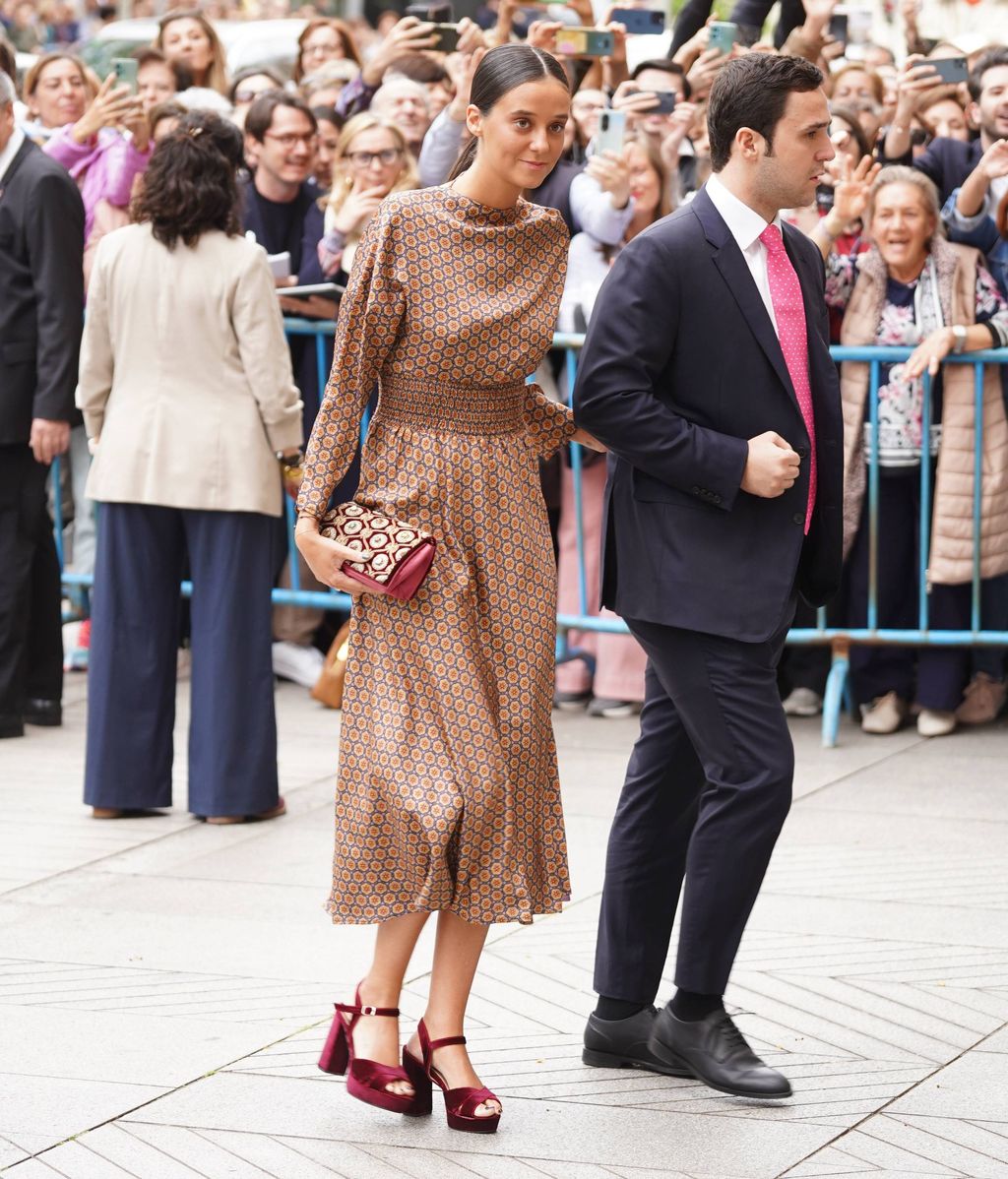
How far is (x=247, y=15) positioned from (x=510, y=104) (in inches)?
794

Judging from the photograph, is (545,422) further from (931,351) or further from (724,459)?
(931,351)

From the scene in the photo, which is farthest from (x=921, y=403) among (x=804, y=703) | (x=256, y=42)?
(x=256, y=42)

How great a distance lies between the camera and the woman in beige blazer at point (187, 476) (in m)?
6.32

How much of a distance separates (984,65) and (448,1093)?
18.7 ft

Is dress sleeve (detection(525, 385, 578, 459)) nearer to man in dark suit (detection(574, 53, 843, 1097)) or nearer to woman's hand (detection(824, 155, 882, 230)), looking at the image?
man in dark suit (detection(574, 53, 843, 1097))

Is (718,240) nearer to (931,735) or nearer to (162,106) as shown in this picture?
(931,735)

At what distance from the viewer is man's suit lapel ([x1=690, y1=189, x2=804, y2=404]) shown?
402cm

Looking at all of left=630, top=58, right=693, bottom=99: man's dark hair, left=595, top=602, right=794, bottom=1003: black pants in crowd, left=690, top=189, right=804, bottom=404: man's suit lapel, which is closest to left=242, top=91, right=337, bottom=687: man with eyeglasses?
left=630, top=58, right=693, bottom=99: man's dark hair

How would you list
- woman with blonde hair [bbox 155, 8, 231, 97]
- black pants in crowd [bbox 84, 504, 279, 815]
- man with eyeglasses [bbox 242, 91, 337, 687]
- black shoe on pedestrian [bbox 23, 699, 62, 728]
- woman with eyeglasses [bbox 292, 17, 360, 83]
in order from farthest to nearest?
1. woman with eyeglasses [bbox 292, 17, 360, 83]
2. woman with blonde hair [bbox 155, 8, 231, 97]
3. man with eyeglasses [bbox 242, 91, 337, 687]
4. black shoe on pedestrian [bbox 23, 699, 62, 728]
5. black pants in crowd [bbox 84, 504, 279, 815]

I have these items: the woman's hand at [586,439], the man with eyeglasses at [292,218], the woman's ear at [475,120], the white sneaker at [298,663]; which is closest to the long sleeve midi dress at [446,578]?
the woman's ear at [475,120]

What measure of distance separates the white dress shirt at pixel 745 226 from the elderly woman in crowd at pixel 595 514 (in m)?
3.80

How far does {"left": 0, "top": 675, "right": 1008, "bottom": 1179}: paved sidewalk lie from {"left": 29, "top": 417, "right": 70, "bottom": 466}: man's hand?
1.20 metres

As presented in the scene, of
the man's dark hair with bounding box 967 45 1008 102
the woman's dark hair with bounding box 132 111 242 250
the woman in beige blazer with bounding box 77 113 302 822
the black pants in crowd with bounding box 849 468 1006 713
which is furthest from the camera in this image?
the man's dark hair with bounding box 967 45 1008 102

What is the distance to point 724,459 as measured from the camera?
3.95 m
